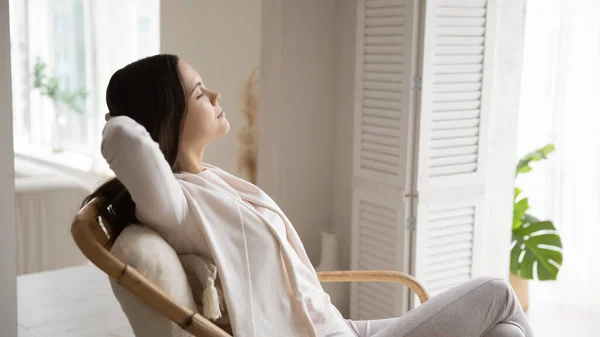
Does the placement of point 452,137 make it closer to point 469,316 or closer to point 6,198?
point 469,316

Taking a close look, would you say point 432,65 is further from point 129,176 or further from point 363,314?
point 129,176

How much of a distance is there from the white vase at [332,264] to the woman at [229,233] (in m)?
1.76

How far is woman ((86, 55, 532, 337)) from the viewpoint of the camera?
1658 mm

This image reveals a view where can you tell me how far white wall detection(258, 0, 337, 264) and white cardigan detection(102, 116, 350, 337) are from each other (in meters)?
1.86

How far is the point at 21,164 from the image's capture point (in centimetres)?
554

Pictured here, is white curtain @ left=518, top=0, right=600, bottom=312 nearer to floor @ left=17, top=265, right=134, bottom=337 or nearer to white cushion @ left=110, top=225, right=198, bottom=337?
floor @ left=17, top=265, right=134, bottom=337

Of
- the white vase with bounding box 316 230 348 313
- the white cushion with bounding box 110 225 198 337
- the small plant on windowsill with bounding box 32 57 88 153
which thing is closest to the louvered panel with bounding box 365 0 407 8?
the white vase with bounding box 316 230 348 313

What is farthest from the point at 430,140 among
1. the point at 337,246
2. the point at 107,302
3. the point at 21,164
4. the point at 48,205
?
the point at 21,164

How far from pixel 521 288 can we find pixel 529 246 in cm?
27

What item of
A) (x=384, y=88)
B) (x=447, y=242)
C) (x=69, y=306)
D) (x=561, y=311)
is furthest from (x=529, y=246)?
(x=69, y=306)

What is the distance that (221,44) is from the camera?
419 cm

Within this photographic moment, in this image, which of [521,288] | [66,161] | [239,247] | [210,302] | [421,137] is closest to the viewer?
[210,302]

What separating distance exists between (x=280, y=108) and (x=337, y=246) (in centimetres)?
73

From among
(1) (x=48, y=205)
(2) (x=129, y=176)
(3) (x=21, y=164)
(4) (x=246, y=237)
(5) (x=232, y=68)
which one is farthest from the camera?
(3) (x=21, y=164)
